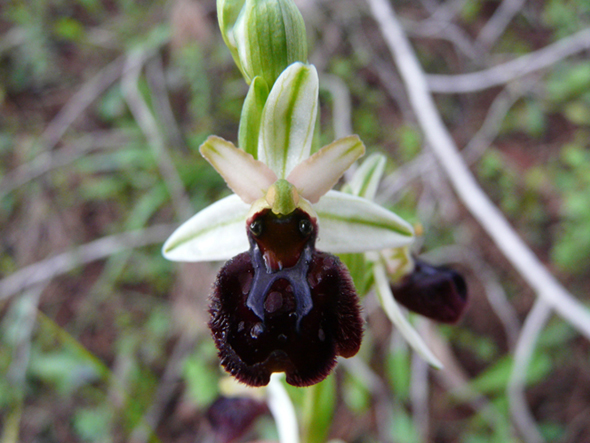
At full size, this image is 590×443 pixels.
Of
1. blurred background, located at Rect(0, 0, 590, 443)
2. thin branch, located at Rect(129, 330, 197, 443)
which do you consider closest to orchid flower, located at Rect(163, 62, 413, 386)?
blurred background, located at Rect(0, 0, 590, 443)

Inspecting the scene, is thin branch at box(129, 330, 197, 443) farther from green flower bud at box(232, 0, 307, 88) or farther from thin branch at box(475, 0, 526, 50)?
thin branch at box(475, 0, 526, 50)

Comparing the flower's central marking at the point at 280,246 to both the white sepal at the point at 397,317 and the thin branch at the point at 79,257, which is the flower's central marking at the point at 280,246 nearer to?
the white sepal at the point at 397,317

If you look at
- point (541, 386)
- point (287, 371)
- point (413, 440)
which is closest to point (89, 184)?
point (413, 440)

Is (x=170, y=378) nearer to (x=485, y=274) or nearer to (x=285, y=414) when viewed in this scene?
(x=285, y=414)

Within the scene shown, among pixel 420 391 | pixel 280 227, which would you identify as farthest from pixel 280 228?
pixel 420 391

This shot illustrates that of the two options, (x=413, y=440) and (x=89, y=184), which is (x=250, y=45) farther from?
(x=89, y=184)

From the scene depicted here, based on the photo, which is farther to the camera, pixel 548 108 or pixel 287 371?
pixel 548 108
